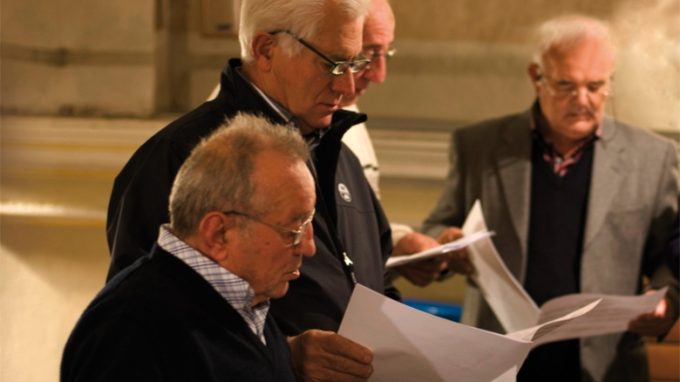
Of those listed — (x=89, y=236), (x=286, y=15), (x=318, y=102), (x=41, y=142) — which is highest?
(x=286, y=15)

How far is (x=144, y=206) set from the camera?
6.18 feet

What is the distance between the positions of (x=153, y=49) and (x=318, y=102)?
2.66m

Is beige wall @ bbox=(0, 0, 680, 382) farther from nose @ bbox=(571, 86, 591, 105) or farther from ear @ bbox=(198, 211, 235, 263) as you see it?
ear @ bbox=(198, 211, 235, 263)

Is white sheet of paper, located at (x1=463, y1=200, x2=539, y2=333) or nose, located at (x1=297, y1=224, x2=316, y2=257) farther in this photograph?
white sheet of paper, located at (x1=463, y1=200, x2=539, y2=333)

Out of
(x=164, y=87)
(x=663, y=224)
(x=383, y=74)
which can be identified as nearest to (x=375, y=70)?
(x=383, y=74)

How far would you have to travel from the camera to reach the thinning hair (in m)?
1.59

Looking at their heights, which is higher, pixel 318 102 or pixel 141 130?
pixel 318 102

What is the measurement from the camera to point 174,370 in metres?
1.50

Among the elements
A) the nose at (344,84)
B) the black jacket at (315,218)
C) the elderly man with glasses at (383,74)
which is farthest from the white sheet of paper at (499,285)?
the nose at (344,84)

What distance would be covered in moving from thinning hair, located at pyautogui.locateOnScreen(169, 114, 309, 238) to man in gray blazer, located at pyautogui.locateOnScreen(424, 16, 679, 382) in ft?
5.24

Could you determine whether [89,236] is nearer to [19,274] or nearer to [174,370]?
[19,274]

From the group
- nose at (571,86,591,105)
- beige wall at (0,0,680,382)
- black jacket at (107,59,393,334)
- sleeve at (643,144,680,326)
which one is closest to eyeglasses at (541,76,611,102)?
nose at (571,86,591,105)

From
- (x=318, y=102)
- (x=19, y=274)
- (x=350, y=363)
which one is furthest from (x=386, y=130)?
(x=350, y=363)

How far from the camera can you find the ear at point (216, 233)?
5.19 feet
